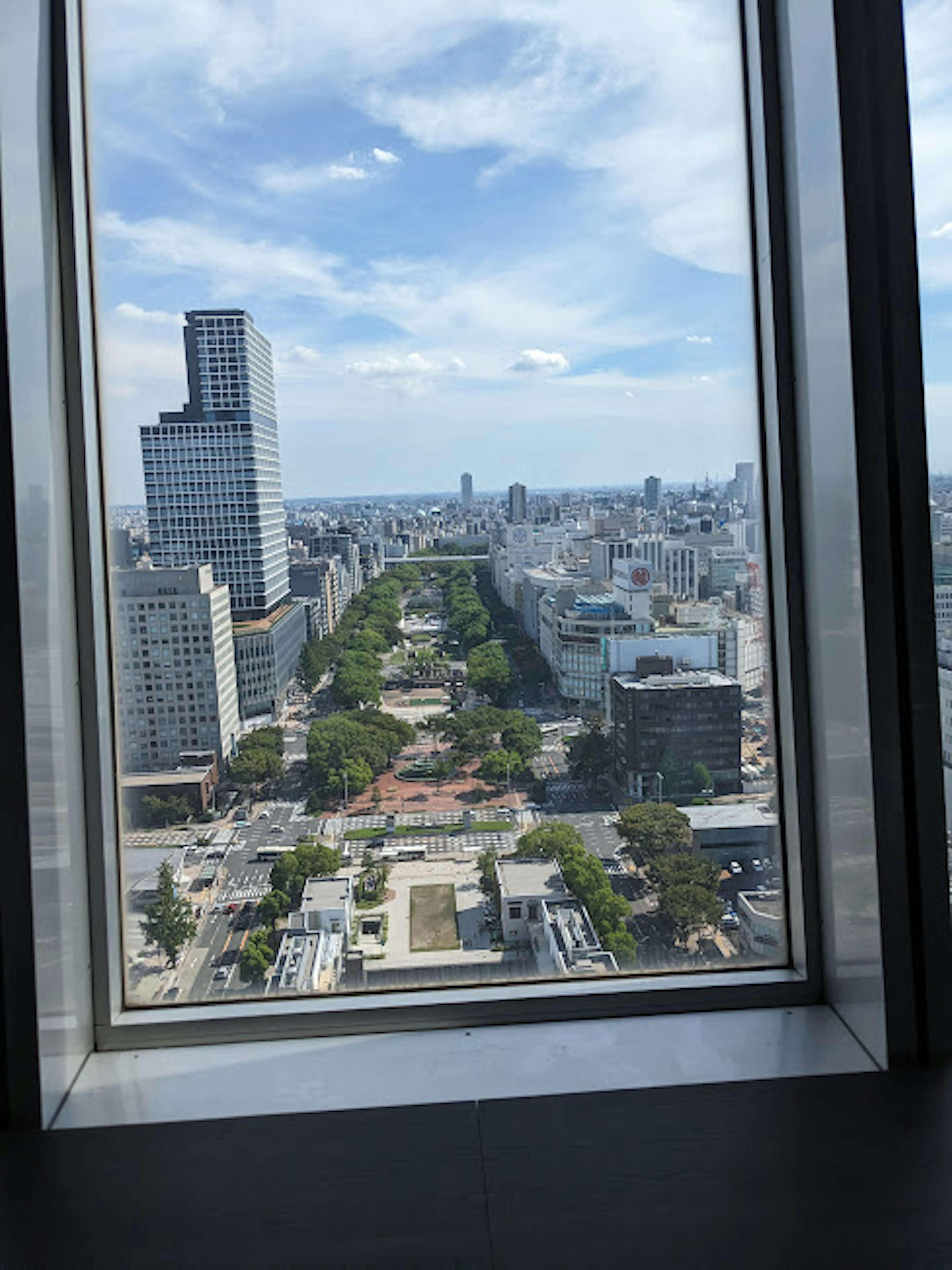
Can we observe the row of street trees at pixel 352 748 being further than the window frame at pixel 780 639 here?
Yes

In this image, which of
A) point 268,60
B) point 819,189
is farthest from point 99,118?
point 819,189

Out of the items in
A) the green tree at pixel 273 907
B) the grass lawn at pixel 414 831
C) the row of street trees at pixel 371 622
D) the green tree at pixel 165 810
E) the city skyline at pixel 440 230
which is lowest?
the green tree at pixel 273 907

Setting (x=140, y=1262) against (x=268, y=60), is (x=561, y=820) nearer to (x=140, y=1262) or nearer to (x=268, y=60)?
(x=140, y=1262)

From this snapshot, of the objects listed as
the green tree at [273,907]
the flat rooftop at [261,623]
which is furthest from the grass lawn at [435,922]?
the flat rooftop at [261,623]

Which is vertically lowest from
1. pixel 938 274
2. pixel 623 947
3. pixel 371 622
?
pixel 623 947

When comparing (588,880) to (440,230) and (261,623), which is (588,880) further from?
(440,230)

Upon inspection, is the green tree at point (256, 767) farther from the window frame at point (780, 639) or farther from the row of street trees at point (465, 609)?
the row of street trees at point (465, 609)

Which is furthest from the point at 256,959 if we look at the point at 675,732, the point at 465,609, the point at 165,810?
the point at 675,732
